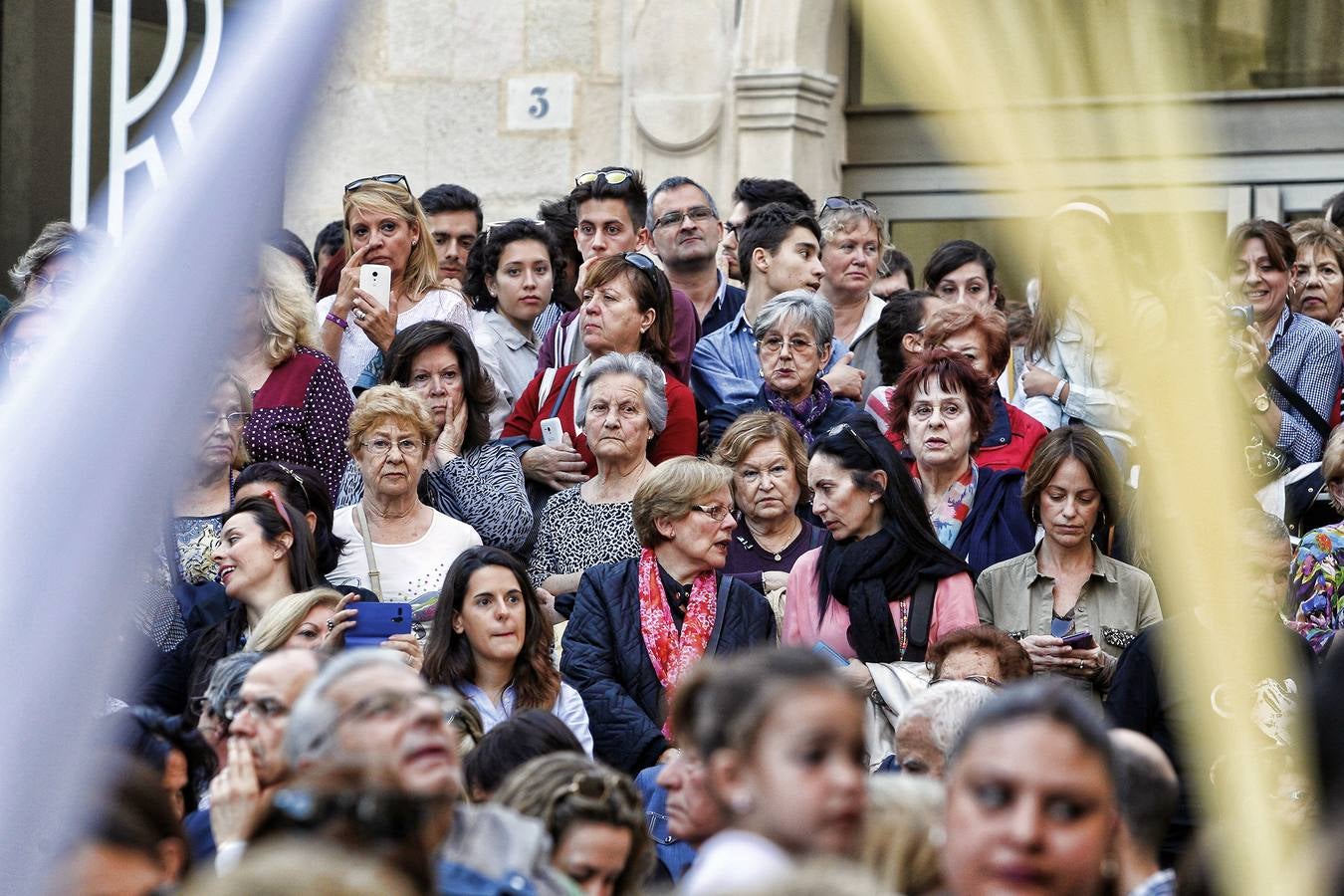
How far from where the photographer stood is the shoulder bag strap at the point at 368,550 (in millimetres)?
7523

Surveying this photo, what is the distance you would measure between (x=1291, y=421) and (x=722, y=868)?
5.59m

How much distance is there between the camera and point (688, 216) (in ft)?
30.3

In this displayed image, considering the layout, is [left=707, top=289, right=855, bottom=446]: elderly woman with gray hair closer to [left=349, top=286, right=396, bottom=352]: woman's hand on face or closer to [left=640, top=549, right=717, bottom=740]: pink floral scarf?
[left=640, top=549, right=717, bottom=740]: pink floral scarf

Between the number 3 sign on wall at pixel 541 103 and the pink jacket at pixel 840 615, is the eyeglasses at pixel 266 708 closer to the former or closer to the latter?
the pink jacket at pixel 840 615

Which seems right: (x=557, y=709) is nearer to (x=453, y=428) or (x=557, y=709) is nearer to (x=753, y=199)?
(x=453, y=428)

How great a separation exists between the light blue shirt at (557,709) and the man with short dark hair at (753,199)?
136 inches

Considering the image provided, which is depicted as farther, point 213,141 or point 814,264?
point 814,264

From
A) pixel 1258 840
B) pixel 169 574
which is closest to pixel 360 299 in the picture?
pixel 169 574

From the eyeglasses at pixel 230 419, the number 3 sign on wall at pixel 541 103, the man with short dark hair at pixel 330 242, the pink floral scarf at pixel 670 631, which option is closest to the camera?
the pink floral scarf at pixel 670 631

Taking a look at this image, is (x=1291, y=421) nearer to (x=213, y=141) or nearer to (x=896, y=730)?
(x=896, y=730)

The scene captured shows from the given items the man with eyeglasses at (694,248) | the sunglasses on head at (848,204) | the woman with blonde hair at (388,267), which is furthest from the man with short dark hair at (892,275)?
the woman with blonde hair at (388,267)

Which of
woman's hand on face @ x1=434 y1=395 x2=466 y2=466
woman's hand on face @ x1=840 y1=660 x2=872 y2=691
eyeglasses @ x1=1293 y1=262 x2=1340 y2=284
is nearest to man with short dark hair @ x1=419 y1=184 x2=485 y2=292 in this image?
woman's hand on face @ x1=434 y1=395 x2=466 y2=466

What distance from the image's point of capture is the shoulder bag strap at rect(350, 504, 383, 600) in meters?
7.52

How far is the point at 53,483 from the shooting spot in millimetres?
3613
